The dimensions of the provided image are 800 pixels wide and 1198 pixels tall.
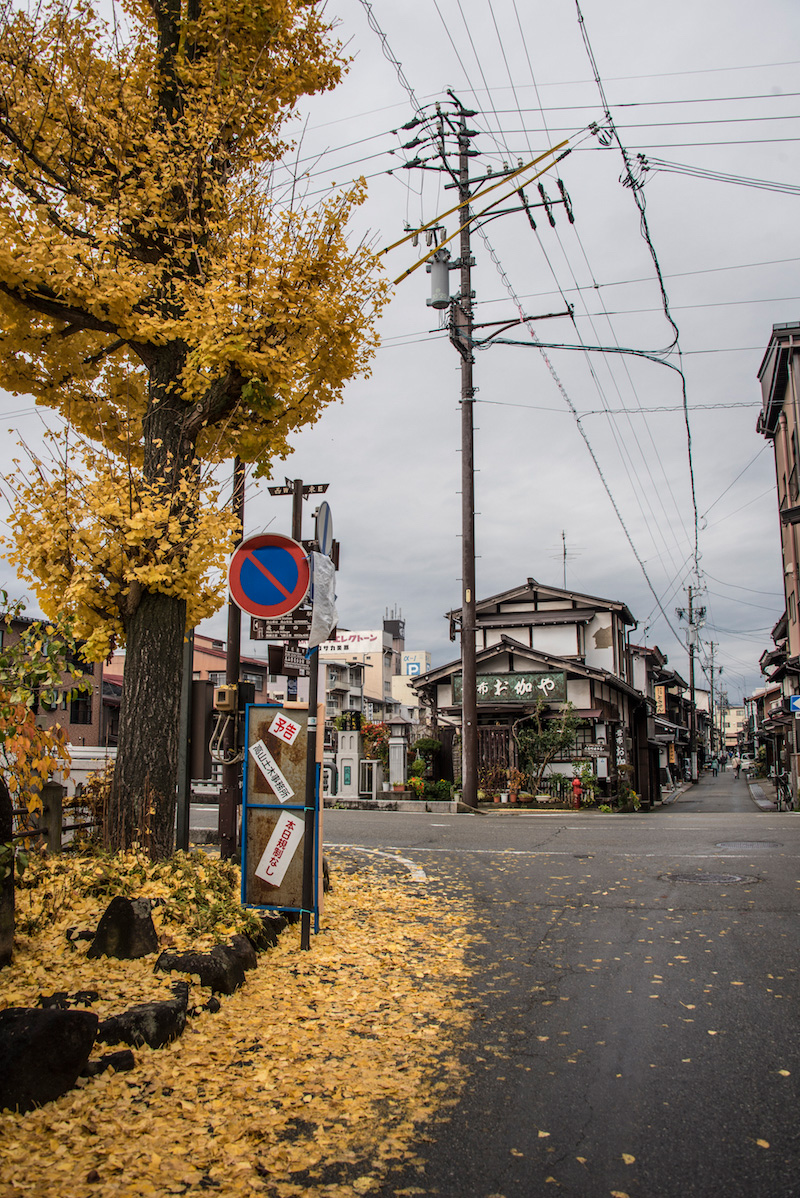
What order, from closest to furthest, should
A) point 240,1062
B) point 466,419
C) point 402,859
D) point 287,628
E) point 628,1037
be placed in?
1. point 240,1062
2. point 628,1037
3. point 287,628
4. point 402,859
5. point 466,419

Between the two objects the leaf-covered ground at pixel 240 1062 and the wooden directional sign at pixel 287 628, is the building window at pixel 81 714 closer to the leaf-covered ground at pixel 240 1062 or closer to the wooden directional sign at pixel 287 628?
the wooden directional sign at pixel 287 628

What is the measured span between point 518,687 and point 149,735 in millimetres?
21118

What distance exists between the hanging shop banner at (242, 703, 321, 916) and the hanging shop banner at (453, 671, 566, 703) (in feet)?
66.2

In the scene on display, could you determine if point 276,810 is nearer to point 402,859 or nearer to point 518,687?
point 402,859

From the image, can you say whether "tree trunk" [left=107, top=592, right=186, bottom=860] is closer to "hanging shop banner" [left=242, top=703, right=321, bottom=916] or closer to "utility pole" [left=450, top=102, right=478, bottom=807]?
"hanging shop banner" [left=242, top=703, right=321, bottom=916]

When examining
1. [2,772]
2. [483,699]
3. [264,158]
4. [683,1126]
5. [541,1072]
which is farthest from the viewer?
[483,699]

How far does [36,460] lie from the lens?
19.0 ft

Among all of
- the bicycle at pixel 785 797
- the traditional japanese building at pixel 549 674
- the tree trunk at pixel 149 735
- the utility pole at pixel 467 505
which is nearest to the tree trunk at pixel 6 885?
the tree trunk at pixel 149 735

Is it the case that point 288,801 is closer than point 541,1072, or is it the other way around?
point 541,1072

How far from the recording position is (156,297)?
6.53 meters

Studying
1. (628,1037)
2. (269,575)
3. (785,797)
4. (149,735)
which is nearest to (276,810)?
(149,735)

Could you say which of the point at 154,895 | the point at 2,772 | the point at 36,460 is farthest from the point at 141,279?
the point at 154,895

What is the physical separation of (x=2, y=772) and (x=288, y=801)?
1.90 m

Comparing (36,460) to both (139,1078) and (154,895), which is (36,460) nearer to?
(154,895)
